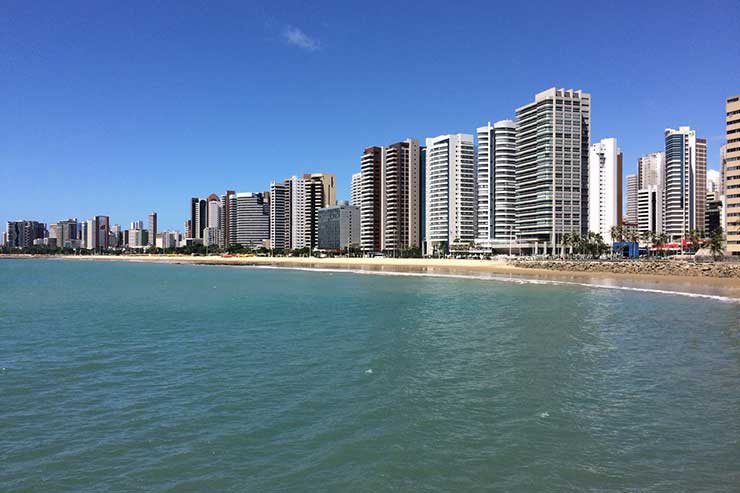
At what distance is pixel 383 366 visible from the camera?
64.5 feet

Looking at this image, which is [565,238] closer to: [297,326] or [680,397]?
[297,326]

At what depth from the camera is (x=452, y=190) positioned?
598 ft

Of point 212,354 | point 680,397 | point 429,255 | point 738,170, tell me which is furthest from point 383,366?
point 429,255

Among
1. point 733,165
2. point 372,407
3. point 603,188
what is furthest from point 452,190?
point 372,407

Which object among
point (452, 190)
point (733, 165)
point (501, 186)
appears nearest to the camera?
point (733, 165)

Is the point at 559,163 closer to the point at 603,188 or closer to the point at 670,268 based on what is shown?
the point at 603,188

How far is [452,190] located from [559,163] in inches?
1623

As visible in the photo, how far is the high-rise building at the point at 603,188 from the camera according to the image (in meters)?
160

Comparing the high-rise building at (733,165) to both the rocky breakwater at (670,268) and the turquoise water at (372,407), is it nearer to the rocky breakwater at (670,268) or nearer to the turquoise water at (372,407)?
the rocky breakwater at (670,268)

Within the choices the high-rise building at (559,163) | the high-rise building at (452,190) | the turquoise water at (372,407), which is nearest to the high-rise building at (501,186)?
the high-rise building at (452,190)

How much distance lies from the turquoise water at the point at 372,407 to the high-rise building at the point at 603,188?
14082 cm

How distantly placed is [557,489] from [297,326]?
2222 cm

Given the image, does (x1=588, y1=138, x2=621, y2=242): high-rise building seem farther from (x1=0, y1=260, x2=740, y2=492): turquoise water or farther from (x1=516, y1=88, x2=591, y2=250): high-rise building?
(x1=0, y1=260, x2=740, y2=492): turquoise water

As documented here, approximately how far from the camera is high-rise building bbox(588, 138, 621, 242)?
160 meters
